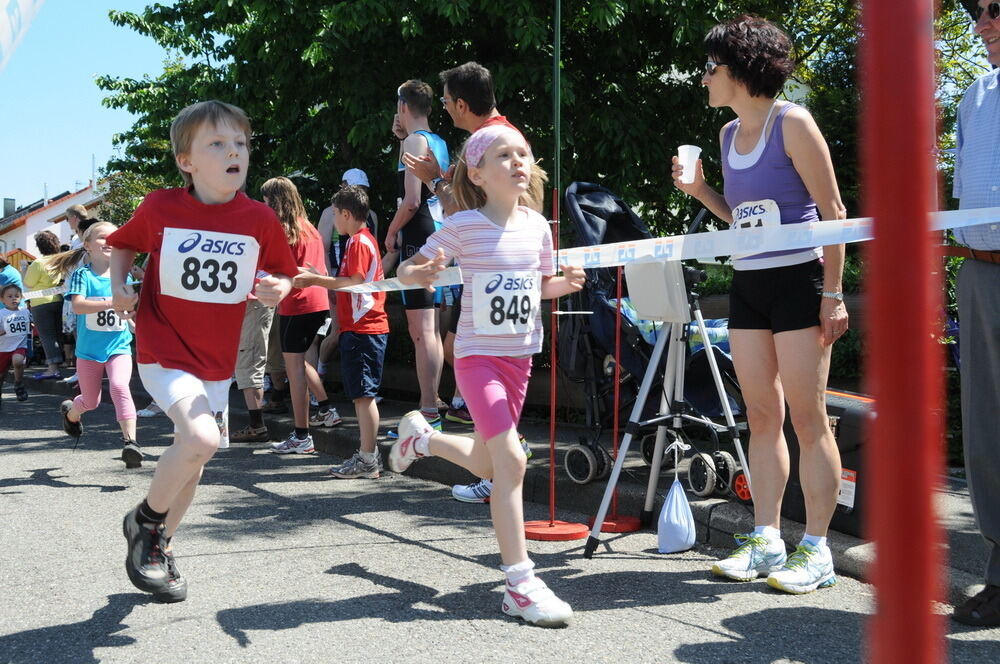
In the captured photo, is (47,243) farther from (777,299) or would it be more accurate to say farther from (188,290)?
(777,299)

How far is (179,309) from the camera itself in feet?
13.1

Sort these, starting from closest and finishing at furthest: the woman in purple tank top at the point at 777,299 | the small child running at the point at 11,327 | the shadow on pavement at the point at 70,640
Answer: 1. the shadow on pavement at the point at 70,640
2. the woman in purple tank top at the point at 777,299
3. the small child running at the point at 11,327

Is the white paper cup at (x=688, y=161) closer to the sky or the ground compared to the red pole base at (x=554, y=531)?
closer to the sky

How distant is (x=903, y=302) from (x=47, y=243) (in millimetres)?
14323

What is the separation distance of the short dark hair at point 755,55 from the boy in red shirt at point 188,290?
1948 millimetres

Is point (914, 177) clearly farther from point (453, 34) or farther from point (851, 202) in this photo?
point (851, 202)

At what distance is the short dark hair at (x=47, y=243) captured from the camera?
44.5 ft

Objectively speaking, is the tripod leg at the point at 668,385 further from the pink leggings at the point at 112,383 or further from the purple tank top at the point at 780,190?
the pink leggings at the point at 112,383

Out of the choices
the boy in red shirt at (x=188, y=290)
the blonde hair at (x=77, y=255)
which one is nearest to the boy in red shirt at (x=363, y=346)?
the blonde hair at (x=77, y=255)

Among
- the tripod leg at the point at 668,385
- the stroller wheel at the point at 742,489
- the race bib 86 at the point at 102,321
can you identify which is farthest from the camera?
the race bib 86 at the point at 102,321

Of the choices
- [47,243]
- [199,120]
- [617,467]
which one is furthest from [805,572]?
[47,243]

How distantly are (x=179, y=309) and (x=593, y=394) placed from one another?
2984 millimetres

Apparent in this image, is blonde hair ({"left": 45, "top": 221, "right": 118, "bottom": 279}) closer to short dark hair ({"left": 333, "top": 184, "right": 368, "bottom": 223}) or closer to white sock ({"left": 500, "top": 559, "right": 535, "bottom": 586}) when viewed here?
short dark hair ({"left": 333, "top": 184, "right": 368, "bottom": 223})

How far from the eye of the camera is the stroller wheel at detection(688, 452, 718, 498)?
17.7ft
